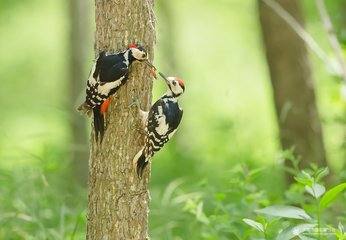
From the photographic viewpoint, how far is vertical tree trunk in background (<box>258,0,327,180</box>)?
598 centimetres

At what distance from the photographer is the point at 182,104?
12.0 meters

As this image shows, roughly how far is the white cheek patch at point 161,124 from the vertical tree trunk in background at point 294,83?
7.91 ft

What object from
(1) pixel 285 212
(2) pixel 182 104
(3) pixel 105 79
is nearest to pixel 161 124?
(3) pixel 105 79

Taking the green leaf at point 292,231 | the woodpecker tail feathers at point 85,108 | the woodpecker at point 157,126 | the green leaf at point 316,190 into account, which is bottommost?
the green leaf at point 292,231

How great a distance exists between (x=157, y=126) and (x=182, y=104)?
8.43 meters

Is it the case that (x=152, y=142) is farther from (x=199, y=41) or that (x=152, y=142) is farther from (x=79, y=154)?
(x=199, y=41)

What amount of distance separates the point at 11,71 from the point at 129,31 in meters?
12.6

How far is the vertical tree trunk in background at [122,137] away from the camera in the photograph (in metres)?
3.68

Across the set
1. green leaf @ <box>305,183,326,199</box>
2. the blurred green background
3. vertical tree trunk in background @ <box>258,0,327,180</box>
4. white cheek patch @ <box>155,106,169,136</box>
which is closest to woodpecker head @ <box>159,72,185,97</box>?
white cheek patch @ <box>155,106,169,136</box>

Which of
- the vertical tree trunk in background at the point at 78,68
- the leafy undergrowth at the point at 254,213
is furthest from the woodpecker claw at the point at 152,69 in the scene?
the vertical tree trunk in background at the point at 78,68

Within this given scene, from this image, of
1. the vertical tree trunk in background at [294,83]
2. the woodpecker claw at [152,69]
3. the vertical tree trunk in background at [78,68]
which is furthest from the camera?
the vertical tree trunk in background at [78,68]

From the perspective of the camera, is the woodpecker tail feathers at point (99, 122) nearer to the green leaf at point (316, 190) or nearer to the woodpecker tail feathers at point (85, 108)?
the woodpecker tail feathers at point (85, 108)

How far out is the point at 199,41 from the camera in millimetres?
17953

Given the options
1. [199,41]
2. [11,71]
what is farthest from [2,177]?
[199,41]
